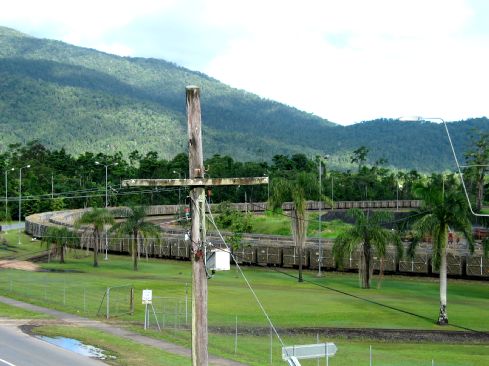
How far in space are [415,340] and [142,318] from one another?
15152 millimetres

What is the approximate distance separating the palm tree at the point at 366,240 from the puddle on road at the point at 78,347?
24547 millimetres

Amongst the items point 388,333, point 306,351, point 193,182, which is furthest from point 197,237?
point 388,333

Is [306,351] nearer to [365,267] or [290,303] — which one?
[290,303]

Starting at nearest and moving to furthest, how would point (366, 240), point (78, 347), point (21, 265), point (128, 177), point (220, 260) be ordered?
point (220, 260) → point (78, 347) → point (366, 240) → point (21, 265) → point (128, 177)

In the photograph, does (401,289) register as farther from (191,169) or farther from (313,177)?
(191,169)

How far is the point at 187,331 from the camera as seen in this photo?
135 feet

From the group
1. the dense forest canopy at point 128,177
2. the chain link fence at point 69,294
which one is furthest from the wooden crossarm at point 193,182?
the dense forest canopy at point 128,177

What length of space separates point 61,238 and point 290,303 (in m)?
33.7

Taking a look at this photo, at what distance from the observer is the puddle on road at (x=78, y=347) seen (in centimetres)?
3434

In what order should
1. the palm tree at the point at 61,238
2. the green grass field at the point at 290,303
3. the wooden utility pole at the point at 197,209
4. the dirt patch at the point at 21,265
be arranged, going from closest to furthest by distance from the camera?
the wooden utility pole at the point at 197,209 → the green grass field at the point at 290,303 → the dirt patch at the point at 21,265 → the palm tree at the point at 61,238

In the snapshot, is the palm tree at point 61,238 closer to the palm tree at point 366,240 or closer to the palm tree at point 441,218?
the palm tree at point 366,240

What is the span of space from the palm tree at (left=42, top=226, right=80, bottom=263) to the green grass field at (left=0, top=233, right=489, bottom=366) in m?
2.28

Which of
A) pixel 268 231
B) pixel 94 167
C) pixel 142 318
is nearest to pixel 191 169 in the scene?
pixel 142 318

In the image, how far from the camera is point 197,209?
2022cm
